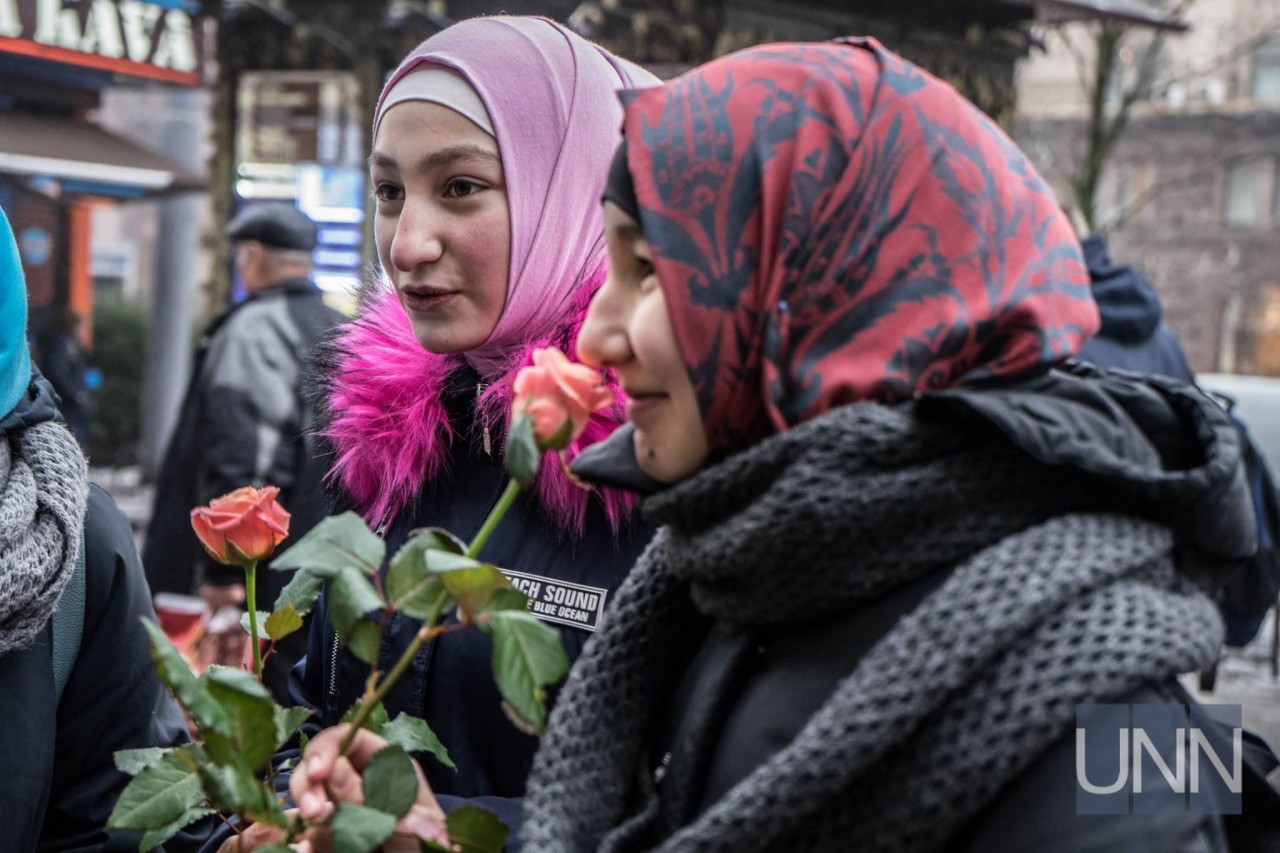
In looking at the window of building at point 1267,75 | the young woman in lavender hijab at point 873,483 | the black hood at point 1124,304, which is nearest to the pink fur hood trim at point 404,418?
the young woman in lavender hijab at point 873,483

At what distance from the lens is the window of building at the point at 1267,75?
23594mm

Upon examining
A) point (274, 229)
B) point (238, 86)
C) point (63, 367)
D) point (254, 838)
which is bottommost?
point (63, 367)

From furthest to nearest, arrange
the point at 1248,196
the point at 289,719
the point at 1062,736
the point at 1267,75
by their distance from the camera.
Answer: the point at 1248,196 → the point at 1267,75 → the point at 289,719 → the point at 1062,736

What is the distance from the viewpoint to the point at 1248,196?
24.4 metres

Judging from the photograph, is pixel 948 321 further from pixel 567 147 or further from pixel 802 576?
pixel 567 147

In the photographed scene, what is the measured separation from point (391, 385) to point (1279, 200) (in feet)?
81.8

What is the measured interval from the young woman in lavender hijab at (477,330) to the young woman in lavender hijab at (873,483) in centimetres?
44

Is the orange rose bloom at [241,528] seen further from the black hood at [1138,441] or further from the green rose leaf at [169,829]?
the black hood at [1138,441]

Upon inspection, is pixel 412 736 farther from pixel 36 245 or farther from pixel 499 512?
pixel 36 245

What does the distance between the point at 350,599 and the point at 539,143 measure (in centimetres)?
92

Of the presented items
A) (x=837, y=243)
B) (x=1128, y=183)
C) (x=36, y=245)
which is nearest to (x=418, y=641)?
(x=837, y=243)

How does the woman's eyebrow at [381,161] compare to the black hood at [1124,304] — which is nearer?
the woman's eyebrow at [381,161]

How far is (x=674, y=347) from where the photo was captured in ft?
4.31

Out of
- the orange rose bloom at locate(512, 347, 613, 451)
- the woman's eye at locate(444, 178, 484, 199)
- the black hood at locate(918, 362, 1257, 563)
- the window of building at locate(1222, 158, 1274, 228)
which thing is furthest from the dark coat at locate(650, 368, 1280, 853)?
the window of building at locate(1222, 158, 1274, 228)
